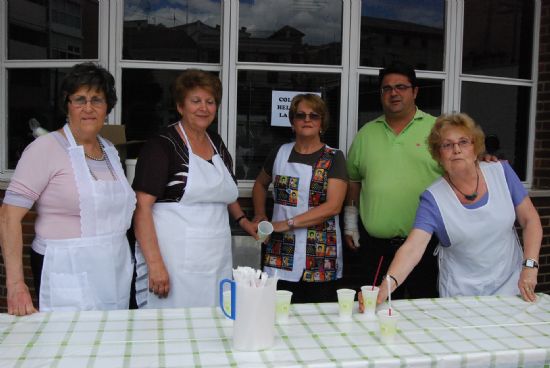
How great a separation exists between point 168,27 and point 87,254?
6.46ft

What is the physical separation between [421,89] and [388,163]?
1.20 meters

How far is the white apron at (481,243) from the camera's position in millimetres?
2680

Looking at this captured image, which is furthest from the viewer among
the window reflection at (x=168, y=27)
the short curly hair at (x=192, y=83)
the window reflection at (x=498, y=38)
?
the window reflection at (x=498, y=38)

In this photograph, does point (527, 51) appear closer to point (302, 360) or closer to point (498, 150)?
point (498, 150)

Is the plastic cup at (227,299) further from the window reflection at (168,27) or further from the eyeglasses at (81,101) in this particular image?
the window reflection at (168,27)

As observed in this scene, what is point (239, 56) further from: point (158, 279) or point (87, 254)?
point (87, 254)

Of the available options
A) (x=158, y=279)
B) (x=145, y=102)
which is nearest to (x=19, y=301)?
(x=158, y=279)

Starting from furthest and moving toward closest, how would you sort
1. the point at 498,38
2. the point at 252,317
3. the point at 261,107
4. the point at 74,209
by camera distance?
the point at 498,38, the point at 261,107, the point at 74,209, the point at 252,317

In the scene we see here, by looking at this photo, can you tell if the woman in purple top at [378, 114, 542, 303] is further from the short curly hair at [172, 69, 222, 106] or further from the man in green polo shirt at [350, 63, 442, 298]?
the short curly hair at [172, 69, 222, 106]

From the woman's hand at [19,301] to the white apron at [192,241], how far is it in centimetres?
71

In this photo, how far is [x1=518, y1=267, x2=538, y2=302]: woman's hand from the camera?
2.63 metres

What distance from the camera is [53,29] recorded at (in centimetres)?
414

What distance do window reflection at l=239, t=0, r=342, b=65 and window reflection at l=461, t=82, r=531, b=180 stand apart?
1.14 m

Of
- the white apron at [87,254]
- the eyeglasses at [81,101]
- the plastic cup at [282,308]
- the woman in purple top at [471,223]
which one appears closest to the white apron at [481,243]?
the woman in purple top at [471,223]
